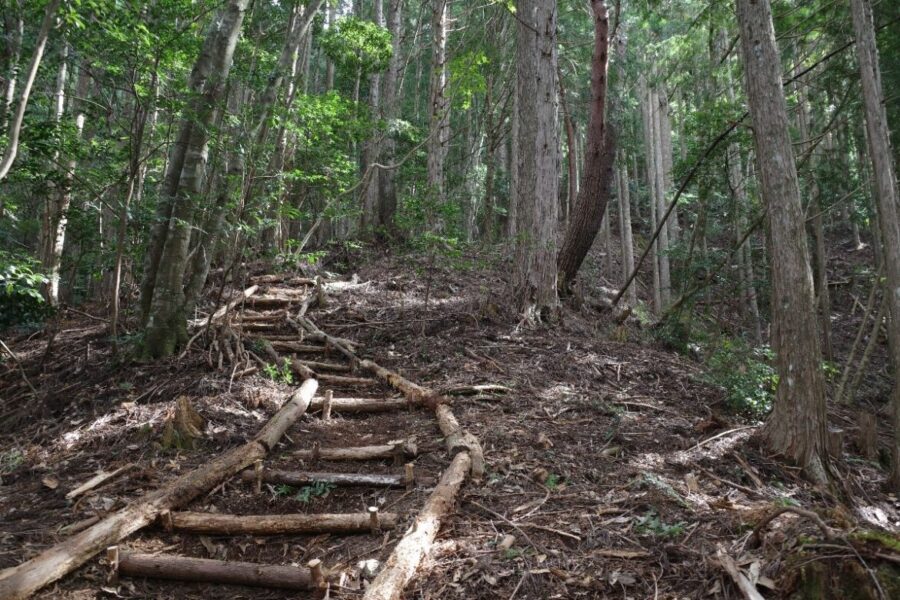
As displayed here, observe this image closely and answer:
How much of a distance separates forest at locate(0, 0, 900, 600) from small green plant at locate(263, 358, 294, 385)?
4 centimetres

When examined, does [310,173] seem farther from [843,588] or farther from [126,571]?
[843,588]

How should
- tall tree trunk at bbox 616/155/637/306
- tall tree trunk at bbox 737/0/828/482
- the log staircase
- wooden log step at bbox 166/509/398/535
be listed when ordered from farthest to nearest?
tall tree trunk at bbox 616/155/637/306, tall tree trunk at bbox 737/0/828/482, wooden log step at bbox 166/509/398/535, the log staircase

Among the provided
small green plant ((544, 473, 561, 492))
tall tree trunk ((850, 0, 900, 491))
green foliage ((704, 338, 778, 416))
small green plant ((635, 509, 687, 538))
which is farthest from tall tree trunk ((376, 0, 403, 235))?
small green plant ((635, 509, 687, 538))

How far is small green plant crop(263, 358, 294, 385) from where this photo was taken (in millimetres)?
6840

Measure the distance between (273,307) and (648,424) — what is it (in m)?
6.67

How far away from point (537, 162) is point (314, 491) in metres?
5.95

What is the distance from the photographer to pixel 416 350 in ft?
26.1

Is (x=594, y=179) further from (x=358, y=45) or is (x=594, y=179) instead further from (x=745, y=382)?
(x=358, y=45)

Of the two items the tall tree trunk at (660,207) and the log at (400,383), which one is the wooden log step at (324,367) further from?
the tall tree trunk at (660,207)

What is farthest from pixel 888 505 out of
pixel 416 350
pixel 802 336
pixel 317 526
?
pixel 416 350

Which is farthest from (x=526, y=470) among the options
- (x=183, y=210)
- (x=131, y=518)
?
(x=183, y=210)

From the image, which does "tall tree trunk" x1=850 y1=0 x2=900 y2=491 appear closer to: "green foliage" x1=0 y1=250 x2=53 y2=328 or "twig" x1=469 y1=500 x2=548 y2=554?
"twig" x1=469 y1=500 x2=548 y2=554

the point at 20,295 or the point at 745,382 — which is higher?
the point at 20,295

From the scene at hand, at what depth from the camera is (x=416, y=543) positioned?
321cm
